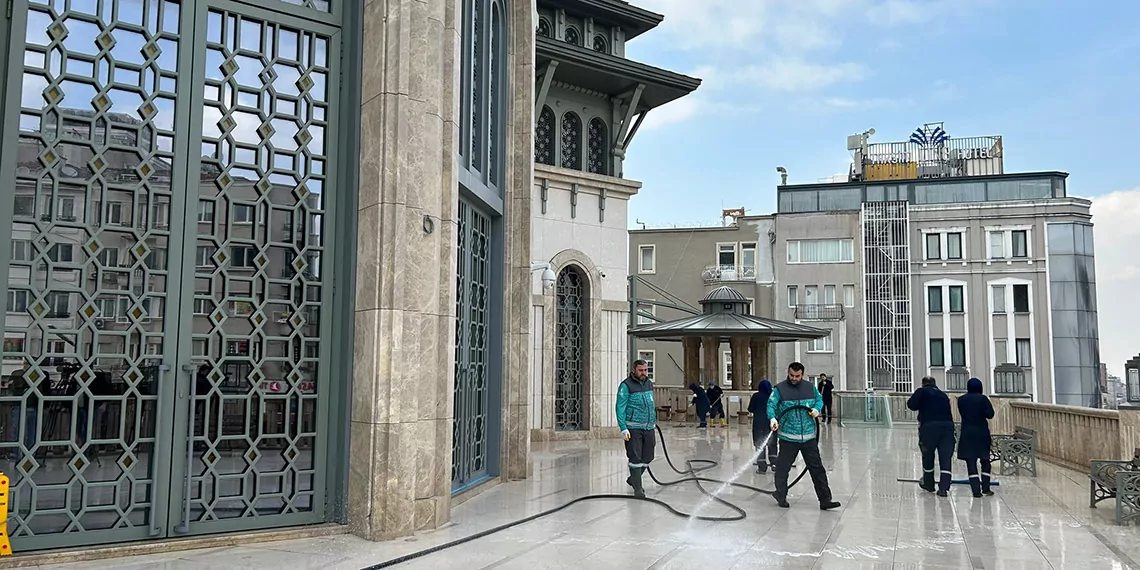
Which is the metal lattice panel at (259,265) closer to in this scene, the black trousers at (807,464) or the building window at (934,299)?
the black trousers at (807,464)

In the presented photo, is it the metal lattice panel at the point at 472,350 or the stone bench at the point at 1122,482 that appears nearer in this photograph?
the stone bench at the point at 1122,482

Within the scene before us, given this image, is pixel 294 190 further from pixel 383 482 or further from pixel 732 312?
pixel 732 312

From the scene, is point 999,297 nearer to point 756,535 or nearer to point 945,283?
point 945,283

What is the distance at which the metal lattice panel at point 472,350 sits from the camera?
10930 mm

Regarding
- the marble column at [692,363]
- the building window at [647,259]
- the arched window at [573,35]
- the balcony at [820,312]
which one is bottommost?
the marble column at [692,363]

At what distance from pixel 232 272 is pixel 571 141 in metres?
14.0

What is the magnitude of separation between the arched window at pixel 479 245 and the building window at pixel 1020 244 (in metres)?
38.1

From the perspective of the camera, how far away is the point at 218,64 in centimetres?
804

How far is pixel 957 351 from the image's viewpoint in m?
44.0

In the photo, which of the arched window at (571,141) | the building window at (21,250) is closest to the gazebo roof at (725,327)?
the arched window at (571,141)

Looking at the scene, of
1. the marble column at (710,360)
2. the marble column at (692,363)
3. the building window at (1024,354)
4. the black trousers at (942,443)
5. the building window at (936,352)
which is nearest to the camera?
the black trousers at (942,443)

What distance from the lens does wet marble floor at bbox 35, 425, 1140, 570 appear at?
289 inches

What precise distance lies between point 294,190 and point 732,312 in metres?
20.0

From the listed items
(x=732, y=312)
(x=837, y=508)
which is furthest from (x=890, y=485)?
(x=732, y=312)
